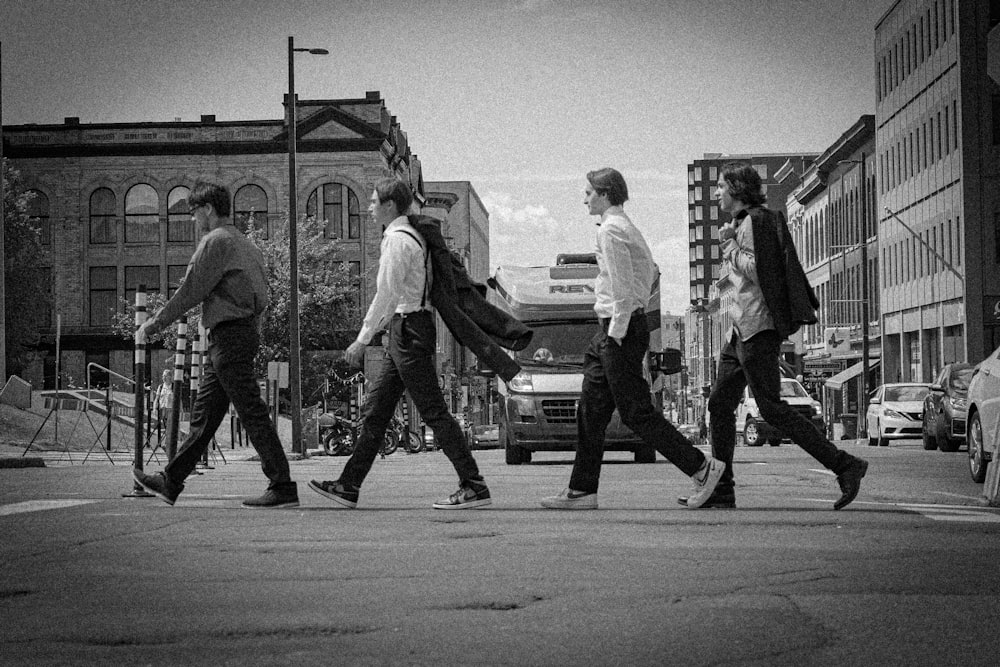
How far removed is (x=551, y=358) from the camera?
70.9 feet

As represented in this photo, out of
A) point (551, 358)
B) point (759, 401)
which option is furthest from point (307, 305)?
point (759, 401)

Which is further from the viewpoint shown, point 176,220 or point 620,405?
point 176,220

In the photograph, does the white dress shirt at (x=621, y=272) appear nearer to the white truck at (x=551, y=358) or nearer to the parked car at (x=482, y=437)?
the white truck at (x=551, y=358)

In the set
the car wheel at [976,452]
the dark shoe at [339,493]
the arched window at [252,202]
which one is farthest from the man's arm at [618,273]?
the arched window at [252,202]

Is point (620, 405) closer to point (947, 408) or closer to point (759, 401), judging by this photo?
point (759, 401)

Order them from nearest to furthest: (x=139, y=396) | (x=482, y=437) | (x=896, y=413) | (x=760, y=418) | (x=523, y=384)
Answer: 1. (x=139, y=396)
2. (x=523, y=384)
3. (x=896, y=413)
4. (x=760, y=418)
5. (x=482, y=437)

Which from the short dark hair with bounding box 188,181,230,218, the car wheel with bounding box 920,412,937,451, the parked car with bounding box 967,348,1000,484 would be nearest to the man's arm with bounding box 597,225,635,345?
the short dark hair with bounding box 188,181,230,218

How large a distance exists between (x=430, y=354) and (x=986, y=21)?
52.4m

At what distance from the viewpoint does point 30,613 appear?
543 centimetres

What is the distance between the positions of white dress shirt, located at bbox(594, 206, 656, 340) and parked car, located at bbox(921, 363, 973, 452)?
1733 cm

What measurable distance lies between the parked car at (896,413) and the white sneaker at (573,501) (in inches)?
1125

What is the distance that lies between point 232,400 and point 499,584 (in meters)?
4.06

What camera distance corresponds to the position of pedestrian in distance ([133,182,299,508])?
31.5 ft

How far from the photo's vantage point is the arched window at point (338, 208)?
72062 mm
